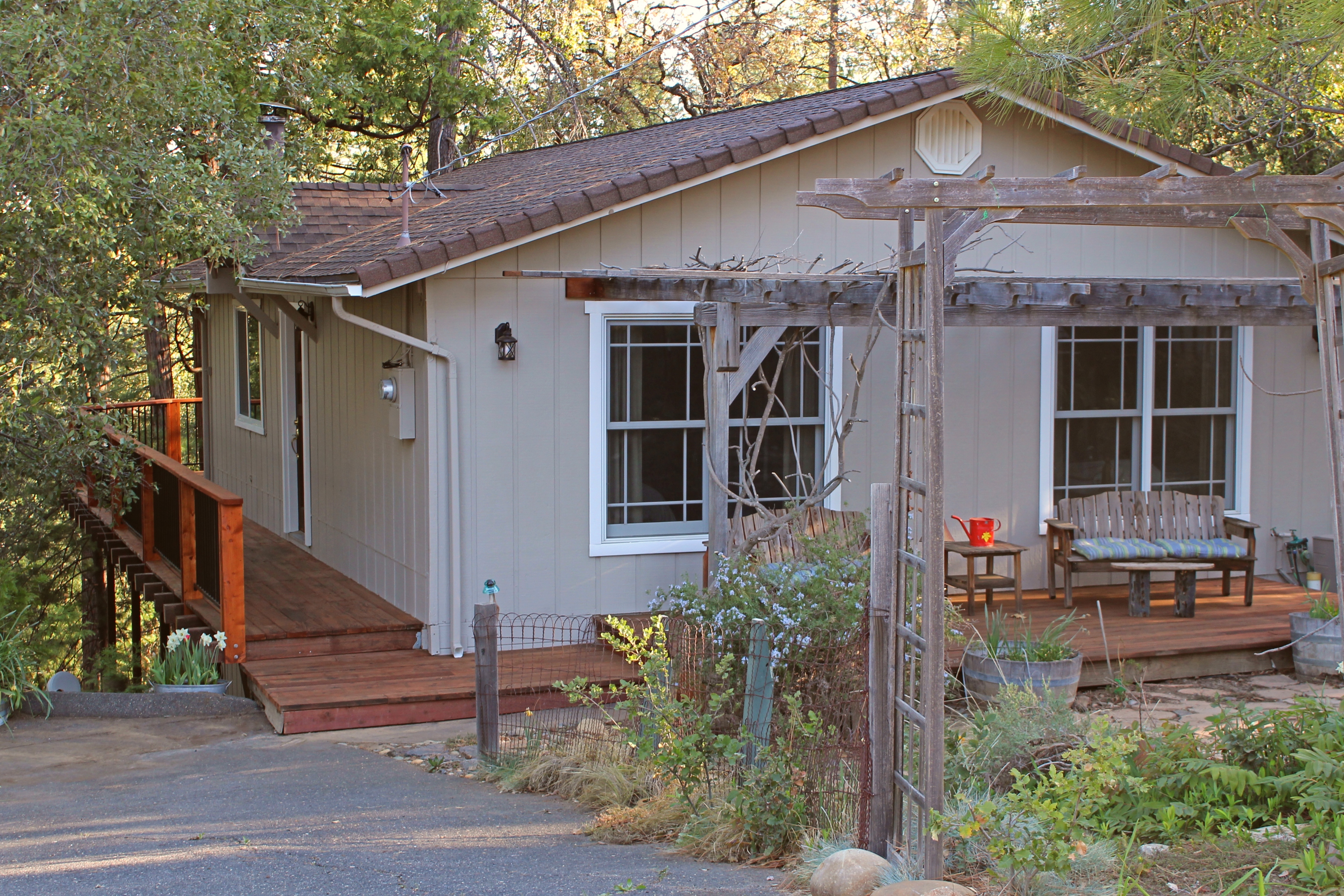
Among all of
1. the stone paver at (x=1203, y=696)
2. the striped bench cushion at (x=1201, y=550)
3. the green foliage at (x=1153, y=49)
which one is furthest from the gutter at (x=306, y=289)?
the striped bench cushion at (x=1201, y=550)

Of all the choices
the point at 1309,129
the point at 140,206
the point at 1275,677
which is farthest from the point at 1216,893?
the point at 1309,129

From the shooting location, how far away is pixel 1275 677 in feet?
27.2

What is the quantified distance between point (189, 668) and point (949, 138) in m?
6.31

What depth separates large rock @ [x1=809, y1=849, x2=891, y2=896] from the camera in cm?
412

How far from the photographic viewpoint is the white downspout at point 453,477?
26.3ft

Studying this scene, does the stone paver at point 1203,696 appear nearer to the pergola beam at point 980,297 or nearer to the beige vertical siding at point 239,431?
the pergola beam at point 980,297

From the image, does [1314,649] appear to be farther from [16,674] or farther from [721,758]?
[16,674]

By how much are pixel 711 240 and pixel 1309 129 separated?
7645mm

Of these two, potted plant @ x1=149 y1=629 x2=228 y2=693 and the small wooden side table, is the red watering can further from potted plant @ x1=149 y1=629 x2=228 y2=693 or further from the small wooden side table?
potted plant @ x1=149 y1=629 x2=228 y2=693

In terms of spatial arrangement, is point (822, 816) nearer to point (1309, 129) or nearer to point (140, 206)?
point (140, 206)

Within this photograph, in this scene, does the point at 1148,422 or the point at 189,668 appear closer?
the point at 189,668

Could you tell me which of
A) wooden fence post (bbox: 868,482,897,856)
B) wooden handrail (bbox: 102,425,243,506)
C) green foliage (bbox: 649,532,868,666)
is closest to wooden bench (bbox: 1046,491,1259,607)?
green foliage (bbox: 649,532,868,666)

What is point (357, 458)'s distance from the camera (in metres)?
9.83

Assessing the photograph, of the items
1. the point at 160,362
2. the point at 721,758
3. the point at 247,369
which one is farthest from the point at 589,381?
the point at 160,362
